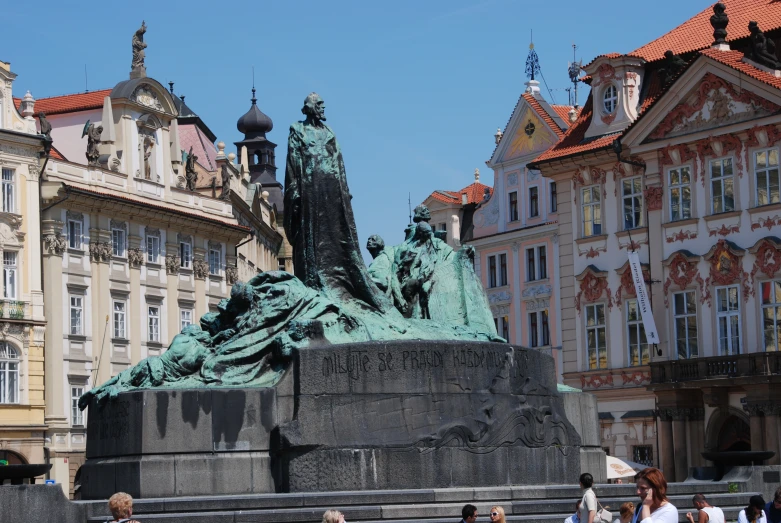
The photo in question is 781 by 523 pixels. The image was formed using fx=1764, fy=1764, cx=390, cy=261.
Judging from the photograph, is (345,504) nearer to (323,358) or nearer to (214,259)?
(323,358)

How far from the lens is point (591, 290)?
42.6 metres

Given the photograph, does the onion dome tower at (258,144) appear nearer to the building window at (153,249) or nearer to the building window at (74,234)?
the building window at (153,249)

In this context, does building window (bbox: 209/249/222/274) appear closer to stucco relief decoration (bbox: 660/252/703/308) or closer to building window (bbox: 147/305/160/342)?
building window (bbox: 147/305/160/342)

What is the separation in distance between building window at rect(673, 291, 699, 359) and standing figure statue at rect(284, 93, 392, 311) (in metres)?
21.7

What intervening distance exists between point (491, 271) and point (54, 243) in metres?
12.0

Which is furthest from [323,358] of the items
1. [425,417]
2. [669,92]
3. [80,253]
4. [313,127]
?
[80,253]

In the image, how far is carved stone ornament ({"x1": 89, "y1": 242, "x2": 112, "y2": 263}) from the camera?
49.2 m

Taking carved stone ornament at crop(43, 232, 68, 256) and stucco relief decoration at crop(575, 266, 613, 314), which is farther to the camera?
carved stone ornament at crop(43, 232, 68, 256)

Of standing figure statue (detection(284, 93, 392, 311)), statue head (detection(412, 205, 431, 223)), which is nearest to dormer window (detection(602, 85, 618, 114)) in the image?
statue head (detection(412, 205, 431, 223))

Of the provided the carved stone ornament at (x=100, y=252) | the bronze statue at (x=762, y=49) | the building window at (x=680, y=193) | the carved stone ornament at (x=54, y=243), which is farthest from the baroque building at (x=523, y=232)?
the carved stone ornament at (x=54, y=243)

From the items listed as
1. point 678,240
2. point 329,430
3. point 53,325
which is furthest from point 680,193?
point 329,430

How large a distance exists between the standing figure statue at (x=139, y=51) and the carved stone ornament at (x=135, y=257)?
6.06m

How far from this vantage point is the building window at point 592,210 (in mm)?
42719

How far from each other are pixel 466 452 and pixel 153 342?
34.1 meters
